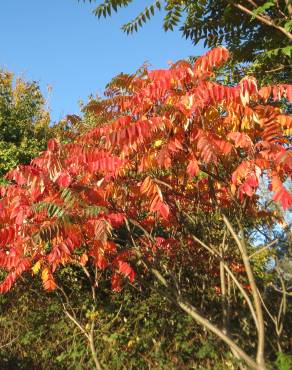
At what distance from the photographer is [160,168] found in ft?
14.8

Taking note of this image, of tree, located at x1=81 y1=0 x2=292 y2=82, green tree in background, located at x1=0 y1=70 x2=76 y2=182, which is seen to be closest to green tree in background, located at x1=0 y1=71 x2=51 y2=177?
green tree in background, located at x1=0 y1=70 x2=76 y2=182

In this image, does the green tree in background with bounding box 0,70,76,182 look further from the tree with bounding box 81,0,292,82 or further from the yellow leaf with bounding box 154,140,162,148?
the yellow leaf with bounding box 154,140,162,148

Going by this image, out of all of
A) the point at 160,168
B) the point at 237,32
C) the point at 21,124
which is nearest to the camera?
the point at 160,168

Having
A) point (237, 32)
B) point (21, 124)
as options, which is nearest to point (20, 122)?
point (21, 124)

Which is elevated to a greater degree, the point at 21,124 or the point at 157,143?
the point at 21,124

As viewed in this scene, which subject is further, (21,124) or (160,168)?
(21,124)

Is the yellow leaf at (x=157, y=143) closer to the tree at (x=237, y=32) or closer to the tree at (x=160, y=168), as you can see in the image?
the tree at (x=160, y=168)

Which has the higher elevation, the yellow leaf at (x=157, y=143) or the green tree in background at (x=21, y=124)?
the green tree in background at (x=21, y=124)

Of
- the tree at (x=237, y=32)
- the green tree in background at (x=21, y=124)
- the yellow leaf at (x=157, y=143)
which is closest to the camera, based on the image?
the yellow leaf at (x=157, y=143)

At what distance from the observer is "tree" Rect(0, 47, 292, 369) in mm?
3809

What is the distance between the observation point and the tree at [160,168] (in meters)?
3.81

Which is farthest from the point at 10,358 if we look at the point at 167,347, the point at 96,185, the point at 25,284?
the point at 96,185

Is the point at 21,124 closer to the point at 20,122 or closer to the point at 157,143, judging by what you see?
the point at 20,122

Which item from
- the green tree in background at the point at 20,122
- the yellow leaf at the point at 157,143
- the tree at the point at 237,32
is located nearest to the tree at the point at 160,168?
the yellow leaf at the point at 157,143
